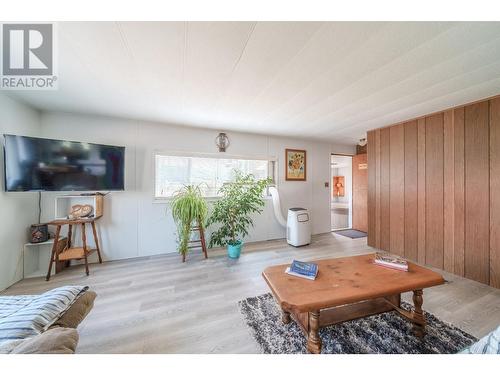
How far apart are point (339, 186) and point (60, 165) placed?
8.41 meters

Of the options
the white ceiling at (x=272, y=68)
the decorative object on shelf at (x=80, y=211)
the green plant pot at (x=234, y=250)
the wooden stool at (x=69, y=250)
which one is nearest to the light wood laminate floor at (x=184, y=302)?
the green plant pot at (x=234, y=250)

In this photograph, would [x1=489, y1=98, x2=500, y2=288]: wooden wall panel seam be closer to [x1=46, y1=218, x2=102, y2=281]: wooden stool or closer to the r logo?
the r logo

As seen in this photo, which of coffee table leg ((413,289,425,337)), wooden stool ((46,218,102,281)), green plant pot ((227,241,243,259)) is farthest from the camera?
green plant pot ((227,241,243,259))

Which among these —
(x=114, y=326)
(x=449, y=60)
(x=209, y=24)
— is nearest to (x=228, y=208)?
(x=114, y=326)

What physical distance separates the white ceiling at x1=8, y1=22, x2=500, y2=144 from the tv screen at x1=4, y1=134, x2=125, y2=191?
0.53m

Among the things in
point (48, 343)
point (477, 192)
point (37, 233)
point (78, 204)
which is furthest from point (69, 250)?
point (477, 192)

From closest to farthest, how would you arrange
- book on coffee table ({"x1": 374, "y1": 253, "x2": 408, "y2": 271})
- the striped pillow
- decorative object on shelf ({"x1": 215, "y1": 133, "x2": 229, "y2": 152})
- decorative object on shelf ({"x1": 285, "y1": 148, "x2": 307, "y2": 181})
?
the striped pillow < book on coffee table ({"x1": 374, "y1": 253, "x2": 408, "y2": 271}) < decorative object on shelf ({"x1": 215, "y1": 133, "x2": 229, "y2": 152}) < decorative object on shelf ({"x1": 285, "y1": 148, "x2": 307, "y2": 181})

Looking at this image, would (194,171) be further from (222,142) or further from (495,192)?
(495,192)

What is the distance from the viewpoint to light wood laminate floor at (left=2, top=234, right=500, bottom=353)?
1.33m

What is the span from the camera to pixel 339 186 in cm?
793

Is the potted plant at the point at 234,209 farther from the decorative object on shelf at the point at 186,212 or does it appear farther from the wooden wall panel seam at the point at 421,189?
the wooden wall panel seam at the point at 421,189

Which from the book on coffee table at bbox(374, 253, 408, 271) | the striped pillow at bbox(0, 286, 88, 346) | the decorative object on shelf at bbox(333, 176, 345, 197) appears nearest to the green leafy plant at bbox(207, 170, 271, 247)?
the book on coffee table at bbox(374, 253, 408, 271)

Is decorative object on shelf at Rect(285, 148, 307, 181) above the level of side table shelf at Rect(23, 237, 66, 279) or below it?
above
